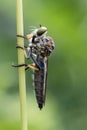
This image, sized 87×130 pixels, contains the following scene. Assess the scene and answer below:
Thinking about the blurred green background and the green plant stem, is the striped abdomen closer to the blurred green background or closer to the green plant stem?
the green plant stem

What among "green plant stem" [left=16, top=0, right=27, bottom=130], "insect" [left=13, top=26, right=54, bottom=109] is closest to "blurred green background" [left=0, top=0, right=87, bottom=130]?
"insect" [left=13, top=26, right=54, bottom=109]

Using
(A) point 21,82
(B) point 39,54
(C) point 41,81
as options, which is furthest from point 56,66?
(A) point 21,82

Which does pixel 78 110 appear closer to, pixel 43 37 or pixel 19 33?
pixel 43 37

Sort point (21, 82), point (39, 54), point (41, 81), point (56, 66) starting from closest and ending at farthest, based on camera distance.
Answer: point (21, 82) → point (41, 81) → point (39, 54) → point (56, 66)

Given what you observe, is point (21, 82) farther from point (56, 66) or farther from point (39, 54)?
point (56, 66)

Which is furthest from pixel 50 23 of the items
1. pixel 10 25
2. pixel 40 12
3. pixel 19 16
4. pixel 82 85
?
pixel 19 16

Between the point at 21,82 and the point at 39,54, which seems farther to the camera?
the point at 39,54
